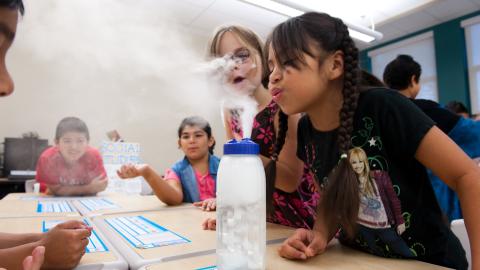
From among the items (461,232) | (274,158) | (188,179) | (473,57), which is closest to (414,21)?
(473,57)

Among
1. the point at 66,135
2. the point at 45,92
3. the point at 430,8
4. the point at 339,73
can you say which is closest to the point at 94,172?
the point at 66,135

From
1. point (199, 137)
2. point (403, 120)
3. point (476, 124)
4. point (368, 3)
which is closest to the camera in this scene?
point (403, 120)

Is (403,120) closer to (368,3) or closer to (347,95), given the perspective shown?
(347,95)

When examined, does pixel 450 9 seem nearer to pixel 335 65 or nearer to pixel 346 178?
pixel 335 65

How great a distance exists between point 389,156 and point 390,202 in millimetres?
116

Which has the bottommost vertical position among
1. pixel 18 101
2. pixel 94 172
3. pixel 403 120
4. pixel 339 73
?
pixel 94 172

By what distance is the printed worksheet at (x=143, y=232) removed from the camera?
31.9 inches

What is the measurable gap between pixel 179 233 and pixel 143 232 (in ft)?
0.35

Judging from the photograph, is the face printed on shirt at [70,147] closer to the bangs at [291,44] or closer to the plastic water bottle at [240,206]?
the bangs at [291,44]

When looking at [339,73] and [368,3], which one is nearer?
[339,73]

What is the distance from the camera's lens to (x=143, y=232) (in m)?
0.93

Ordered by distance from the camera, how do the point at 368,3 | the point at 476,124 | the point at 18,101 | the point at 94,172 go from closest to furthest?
the point at 476,124
the point at 94,172
the point at 18,101
the point at 368,3

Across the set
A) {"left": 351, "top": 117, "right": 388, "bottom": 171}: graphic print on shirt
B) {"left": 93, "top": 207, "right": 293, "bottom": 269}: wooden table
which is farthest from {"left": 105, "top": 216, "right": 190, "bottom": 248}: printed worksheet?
{"left": 351, "top": 117, "right": 388, "bottom": 171}: graphic print on shirt

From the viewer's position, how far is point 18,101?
3705 mm
